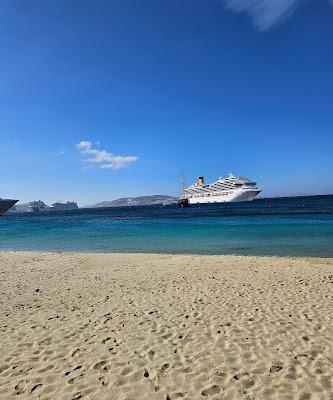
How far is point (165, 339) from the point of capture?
6824 mm

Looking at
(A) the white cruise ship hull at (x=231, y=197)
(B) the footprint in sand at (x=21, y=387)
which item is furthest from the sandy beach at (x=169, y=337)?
(A) the white cruise ship hull at (x=231, y=197)

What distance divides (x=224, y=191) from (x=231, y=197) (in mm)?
3972

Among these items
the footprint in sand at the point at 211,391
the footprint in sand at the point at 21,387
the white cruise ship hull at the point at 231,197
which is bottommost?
the footprint in sand at the point at 211,391

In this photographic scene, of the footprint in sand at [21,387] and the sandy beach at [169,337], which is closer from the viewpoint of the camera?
the footprint in sand at [21,387]

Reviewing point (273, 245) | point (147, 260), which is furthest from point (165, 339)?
point (273, 245)

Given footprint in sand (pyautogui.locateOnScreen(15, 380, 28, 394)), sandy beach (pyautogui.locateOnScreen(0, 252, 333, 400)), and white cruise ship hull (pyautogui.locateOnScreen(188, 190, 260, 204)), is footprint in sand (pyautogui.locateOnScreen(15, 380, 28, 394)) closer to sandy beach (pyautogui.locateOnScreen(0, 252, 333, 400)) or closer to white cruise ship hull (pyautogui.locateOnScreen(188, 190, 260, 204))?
sandy beach (pyautogui.locateOnScreen(0, 252, 333, 400))

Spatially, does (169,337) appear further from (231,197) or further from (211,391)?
(231,197)

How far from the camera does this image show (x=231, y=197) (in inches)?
4806

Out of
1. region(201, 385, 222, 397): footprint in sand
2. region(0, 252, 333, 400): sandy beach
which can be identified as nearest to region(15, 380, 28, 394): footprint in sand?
region(0, 252, 333, 400): sandy beach

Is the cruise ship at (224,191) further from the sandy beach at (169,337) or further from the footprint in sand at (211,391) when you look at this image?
the footprint in sand at (211,391)

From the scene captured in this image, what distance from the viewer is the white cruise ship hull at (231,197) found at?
12019cm

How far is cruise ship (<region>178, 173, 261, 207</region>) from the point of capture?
121m

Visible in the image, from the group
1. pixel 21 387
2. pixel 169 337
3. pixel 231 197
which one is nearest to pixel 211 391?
pixel 169 337

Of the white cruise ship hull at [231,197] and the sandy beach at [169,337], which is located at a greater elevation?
the white cruise ship hull at [231,197]
